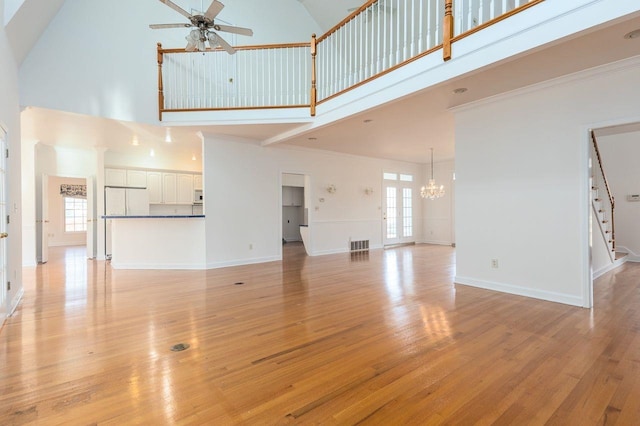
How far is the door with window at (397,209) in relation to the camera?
31.3 ft

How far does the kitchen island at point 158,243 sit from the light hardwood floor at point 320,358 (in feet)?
5.76

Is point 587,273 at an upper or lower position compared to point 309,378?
upper

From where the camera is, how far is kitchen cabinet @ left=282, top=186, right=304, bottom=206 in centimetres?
1136

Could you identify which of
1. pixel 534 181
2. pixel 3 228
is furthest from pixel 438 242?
pixel 3 228

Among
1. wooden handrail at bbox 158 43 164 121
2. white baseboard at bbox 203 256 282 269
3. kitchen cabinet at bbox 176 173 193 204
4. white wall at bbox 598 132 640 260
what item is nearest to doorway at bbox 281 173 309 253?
kitchen cabinet at bbox 176 173 193 204

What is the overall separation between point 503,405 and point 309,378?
117 centimetres

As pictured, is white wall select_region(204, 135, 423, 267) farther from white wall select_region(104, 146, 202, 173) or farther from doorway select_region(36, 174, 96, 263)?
doorway select_region(36, 174, 96, 263)

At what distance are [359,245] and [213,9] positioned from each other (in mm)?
6517

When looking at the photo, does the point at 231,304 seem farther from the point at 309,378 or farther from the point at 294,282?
the point at 309,378

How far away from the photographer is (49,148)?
7559 mm

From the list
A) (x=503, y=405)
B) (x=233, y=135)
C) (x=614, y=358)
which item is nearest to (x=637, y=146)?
(x=614, y=358)

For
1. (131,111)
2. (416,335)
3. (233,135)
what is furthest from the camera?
(233,135)

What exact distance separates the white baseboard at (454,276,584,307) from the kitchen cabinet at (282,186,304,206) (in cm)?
749

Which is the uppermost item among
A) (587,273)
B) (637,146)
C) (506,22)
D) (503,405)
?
(506,22)
